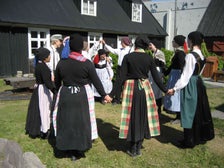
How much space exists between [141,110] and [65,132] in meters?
1.23

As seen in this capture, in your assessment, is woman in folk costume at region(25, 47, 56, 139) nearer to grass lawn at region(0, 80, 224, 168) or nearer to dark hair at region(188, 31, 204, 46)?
grass lawn at region(0, 80, 224, 168)

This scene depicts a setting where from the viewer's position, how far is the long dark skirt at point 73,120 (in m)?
4.25

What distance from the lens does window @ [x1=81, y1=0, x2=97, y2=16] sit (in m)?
19.4

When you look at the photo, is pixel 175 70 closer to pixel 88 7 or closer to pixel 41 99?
pixel 41 99

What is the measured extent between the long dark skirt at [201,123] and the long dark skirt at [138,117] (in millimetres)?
903

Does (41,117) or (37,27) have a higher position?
(37,27)

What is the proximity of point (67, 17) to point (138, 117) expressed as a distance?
46.4ft

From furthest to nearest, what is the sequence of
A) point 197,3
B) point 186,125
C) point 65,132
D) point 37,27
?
point 197,3 → point 37,27 → point 186,125 → point 65,132

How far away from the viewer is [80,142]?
14.1 ft

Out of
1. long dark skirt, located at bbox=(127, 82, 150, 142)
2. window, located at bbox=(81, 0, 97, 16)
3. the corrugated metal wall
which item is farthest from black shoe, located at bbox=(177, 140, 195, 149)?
window, located at bbox=(81, 0, 97, 16)

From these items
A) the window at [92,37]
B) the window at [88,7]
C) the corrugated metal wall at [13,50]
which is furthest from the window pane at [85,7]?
the corrugated metal wall at [13,50]

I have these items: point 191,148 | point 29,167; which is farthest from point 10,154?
point 191,148

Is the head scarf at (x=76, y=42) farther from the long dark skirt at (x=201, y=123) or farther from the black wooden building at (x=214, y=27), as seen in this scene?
the black wooden building at (x=214, y=27)

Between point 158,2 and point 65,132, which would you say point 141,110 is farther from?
point 158,2
